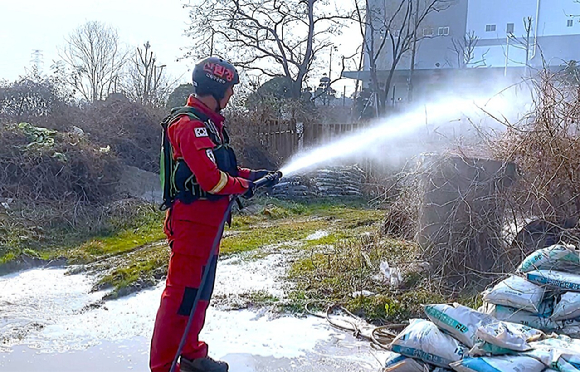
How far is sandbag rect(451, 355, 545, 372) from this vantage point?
8.37 feet

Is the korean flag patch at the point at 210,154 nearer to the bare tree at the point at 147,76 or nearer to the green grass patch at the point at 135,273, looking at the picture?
Result: the green grass patch at the point at 135,273

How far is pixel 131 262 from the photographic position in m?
6.23

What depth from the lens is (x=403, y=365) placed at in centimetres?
303

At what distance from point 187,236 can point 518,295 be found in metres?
2.11

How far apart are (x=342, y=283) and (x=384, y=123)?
35.3 ft

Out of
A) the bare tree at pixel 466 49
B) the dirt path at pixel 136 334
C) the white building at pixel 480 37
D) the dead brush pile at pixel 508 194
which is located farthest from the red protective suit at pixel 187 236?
the bare tree at pixel 466 49

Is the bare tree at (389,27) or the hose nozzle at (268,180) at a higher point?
the bare tree at (389,27)

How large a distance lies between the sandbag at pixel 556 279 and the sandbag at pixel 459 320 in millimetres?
670

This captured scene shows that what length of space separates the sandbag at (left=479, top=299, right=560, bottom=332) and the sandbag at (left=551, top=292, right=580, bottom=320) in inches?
2.4

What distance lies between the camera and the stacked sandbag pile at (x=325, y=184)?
1242 cm

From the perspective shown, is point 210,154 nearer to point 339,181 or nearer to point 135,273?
point 135,273

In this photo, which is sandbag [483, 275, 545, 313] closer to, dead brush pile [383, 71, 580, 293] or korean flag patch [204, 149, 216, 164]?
dead brush pile [383, 71, 580, 293]

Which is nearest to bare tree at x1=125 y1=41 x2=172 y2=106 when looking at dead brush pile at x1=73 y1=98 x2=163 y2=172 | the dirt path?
dead brush pile at x1=73 y1=98 x2=163 y2=172

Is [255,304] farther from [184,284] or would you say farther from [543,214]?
[543,214]
